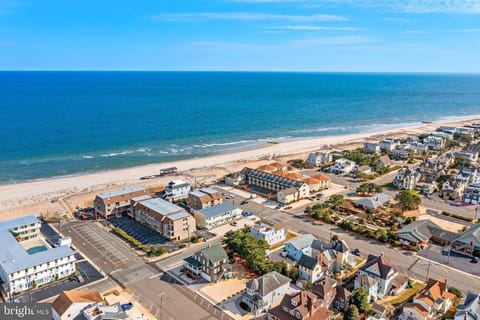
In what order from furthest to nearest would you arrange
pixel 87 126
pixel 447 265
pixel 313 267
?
pixel 87 126
pixel 447 265
pixel 313 267

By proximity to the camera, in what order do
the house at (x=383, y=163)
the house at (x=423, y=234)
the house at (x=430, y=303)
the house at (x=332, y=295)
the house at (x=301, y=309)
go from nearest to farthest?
the house at (x=301, y=309) → the house at (x=430, y=303) → the house at (x=332, y=295) → the house at (x=423, y=234) → the house at (x=383, y=163)

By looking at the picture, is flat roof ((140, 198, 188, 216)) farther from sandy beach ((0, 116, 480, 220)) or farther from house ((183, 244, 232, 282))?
sandy beach ((0, 116, 480, 220))

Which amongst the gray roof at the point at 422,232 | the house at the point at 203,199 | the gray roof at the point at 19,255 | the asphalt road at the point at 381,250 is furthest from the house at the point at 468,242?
the gray roof at the point at 19,255

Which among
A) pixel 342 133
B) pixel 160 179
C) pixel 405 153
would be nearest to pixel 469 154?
pixel 405 153

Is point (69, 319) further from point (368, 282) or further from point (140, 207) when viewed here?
point (368, 282)

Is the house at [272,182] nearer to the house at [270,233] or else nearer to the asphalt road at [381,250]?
the asphalt road at [381,250]

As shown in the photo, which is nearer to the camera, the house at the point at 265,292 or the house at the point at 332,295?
the house at the point at 332,295

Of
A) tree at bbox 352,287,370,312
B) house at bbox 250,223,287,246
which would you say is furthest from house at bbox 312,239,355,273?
house at bbox 250,223,287,246
